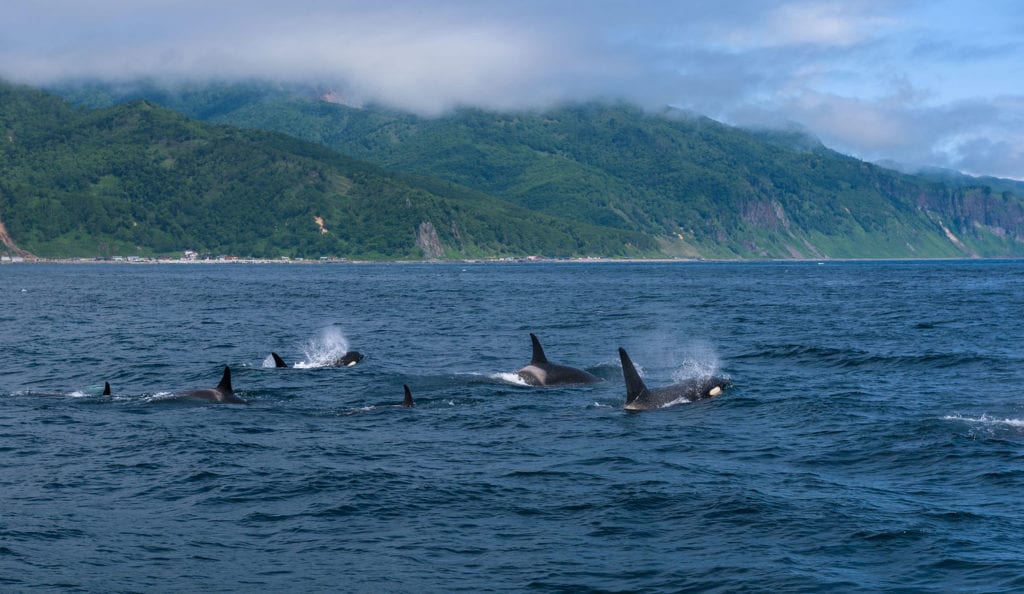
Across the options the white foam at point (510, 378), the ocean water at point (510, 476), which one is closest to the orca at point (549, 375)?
the white foam at point (510, 378)

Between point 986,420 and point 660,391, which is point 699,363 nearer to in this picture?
point 660,391

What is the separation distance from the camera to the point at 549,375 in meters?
42.3

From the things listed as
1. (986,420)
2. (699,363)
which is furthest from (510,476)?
(699,363)

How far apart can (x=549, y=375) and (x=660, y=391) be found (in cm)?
687

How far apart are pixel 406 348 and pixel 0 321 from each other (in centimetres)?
4295

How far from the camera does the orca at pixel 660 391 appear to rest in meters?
35.4

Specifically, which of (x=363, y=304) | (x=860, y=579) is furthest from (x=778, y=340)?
(x=363, y=304)

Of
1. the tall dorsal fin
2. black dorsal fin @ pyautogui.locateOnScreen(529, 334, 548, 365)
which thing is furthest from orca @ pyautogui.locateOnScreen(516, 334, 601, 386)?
the tall dorsal fin

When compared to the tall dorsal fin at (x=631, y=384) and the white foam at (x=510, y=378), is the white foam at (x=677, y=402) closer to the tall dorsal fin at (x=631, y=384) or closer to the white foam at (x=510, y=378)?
the tall dorsal fin at (x=631, y=384)

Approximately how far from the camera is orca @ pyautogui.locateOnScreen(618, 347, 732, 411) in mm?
35406

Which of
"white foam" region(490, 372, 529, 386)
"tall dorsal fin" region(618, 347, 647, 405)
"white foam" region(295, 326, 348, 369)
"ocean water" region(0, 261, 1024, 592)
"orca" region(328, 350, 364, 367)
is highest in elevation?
"tall dorsal fin" region(618, 347, 647, 405)

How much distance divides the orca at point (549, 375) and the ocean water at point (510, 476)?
120 cm

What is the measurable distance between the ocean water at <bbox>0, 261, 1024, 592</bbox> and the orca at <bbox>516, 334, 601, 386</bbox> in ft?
3.94

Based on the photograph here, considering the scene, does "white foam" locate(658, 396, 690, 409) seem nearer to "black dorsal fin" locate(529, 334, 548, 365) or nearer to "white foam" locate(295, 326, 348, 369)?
"black dorsal fin" locate(529, 334, 548, 365)
